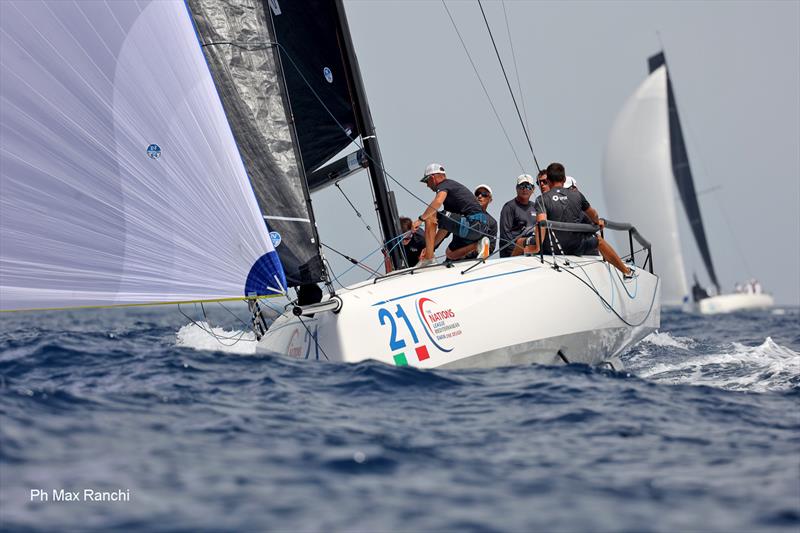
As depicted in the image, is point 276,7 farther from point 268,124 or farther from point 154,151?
point 154,151

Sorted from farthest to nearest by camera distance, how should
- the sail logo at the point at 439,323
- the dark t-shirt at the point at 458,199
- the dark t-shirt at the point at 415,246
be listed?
the dark t-shirt at the point at 415,246, the dark t-shirt at the point at 458,199, the sail logo at the point at 439,323

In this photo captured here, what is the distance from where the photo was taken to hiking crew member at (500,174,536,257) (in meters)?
8.06

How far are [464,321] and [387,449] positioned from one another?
2122 mm

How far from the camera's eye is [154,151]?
5.24m

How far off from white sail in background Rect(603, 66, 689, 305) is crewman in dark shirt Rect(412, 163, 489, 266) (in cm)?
2683

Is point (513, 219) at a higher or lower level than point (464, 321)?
higher

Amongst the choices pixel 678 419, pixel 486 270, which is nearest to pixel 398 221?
pixel 486 270

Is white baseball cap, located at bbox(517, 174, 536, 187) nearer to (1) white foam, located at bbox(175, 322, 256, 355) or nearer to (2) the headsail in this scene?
(1) white foam, located at bbox(175, 322, 256, 355)

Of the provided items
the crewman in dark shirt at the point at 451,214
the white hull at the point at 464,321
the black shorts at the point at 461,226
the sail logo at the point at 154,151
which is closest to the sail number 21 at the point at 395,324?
the white hull at the point at 464,321

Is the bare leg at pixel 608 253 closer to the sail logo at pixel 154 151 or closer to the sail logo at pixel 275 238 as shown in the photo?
the sail logo at pixel 275 238

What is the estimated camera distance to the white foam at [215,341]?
25.8 feet

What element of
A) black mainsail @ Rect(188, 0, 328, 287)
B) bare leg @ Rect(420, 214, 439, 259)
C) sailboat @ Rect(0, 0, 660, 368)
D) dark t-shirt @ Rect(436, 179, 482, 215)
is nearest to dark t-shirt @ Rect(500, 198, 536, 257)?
dark t-shirt @ Rect(436, 179, 482, 215)

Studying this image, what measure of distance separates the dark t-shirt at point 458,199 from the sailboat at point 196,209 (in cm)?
81

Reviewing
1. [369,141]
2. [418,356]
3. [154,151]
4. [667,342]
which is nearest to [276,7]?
[369,141]
